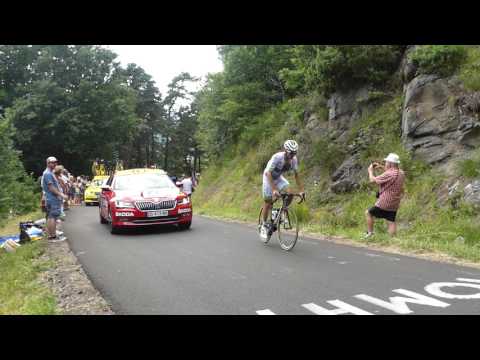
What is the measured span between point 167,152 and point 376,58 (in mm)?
58605

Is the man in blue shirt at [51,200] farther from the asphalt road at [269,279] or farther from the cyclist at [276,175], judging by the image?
the cyclist at [276,175]

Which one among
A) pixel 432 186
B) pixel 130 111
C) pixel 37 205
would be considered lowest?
pixel 37 205

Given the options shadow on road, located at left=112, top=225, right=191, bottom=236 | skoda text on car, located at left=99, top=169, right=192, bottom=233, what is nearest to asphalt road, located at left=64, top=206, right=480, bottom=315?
skoda text on car, located at left=99, top=169, right=192, bottom=233

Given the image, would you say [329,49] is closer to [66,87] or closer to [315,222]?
[315,222]

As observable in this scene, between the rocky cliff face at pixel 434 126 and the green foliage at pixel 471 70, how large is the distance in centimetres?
20

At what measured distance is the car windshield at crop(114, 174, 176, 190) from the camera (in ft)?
39.5

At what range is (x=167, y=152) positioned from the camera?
230 ft

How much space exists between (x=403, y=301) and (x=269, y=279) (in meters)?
1.87

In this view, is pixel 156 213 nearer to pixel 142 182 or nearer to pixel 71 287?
pixel 142 182

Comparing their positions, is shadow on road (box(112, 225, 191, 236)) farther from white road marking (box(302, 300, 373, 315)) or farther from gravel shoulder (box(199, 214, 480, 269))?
white road marking (box(302, 300, 373, 315))

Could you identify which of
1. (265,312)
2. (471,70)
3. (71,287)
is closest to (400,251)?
(265,312)

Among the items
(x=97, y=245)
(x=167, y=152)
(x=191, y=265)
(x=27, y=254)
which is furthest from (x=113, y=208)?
(x=167, y=152)

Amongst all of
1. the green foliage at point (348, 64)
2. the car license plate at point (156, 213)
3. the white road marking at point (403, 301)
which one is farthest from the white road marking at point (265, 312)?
the green foliage at point (348, 64)
